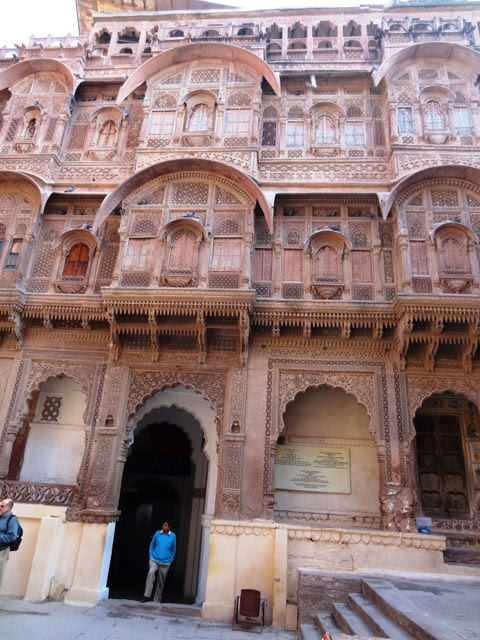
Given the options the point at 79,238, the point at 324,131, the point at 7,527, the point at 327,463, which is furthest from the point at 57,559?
the point at 324,131

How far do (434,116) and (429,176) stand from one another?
2.02m

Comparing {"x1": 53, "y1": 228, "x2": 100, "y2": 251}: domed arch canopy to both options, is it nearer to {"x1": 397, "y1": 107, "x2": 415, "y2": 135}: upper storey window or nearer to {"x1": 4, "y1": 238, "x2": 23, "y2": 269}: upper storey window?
{"x1": 4, "y1": 238, "x2": 23, "y2": 269}: upper storey window

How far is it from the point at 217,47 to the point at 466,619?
1206 cm

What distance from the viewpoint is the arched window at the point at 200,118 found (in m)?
11.1

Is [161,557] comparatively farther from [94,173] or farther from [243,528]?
[94,173]

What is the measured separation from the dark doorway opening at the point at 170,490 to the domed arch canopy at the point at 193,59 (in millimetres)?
8222

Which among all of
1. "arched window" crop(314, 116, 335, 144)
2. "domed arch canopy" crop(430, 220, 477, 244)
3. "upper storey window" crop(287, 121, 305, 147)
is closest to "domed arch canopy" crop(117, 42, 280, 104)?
"upper storey window" crop(287, 121, 305, 147)

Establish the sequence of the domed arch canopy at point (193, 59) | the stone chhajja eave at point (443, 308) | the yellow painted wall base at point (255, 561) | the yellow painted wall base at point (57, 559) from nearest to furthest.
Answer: the yellow painted wall base at point (255, 561), the yellow painted wall base at point (57, 559), the stone chhajja eave at point (443, 308), the domed arch canopy at point (193, 59)

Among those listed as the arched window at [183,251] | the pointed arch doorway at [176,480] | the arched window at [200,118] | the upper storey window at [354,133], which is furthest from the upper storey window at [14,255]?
the upper storey window at [354,133]

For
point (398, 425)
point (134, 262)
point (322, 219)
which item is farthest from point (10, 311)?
point (398, 425)

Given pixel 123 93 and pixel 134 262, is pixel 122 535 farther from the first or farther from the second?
pixel 123 93

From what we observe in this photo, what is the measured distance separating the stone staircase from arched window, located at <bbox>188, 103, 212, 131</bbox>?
965cm

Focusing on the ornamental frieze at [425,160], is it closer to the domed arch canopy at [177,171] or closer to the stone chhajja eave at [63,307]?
the domed arch canopy at [177,171]

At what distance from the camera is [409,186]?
9.80 metres
